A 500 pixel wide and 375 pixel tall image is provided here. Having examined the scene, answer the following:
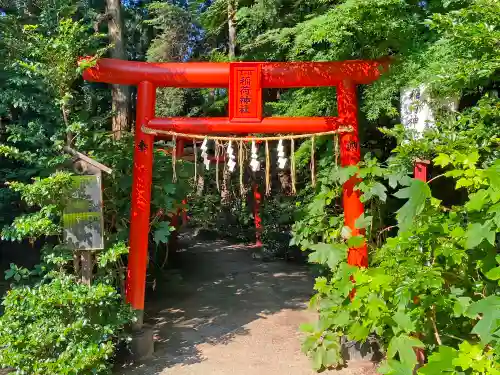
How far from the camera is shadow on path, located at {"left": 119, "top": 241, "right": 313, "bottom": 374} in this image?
5.25 meters

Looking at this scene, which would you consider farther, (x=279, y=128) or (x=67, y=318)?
(x=279, y=128)

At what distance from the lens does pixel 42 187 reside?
398 cm

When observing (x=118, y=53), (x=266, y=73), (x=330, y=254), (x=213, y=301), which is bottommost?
(x=213, y=301)

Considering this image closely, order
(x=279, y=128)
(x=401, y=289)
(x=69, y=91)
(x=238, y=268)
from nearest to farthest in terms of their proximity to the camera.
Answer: (x=401, y=289), (x=69, y=91), (x=279, y=128), (x=238, y=268)

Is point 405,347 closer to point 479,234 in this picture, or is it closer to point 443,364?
point 443,364

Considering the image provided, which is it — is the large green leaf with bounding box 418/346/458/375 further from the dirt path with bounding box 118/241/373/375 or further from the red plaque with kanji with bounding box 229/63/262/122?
the red plaque with kanji with bounding box 229/63/262/122

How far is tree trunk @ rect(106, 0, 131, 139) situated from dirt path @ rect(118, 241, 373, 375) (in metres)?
3.29

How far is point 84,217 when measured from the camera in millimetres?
4273

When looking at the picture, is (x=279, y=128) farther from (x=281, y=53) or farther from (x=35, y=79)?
(x=35, y=79)

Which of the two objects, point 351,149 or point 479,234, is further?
point 351,149

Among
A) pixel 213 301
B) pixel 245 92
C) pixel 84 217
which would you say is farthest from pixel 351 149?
pixel 213 301

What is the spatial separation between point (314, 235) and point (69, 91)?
10.3 feet

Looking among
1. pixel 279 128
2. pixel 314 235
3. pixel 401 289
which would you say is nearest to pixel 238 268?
pixel 314 235

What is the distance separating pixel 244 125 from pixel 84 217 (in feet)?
6.06
